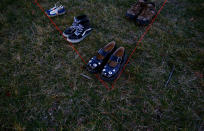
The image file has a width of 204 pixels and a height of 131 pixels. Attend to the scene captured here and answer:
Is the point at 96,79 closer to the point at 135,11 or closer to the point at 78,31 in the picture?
the point at 78,31

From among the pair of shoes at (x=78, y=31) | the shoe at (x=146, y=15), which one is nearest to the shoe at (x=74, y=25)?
the pair of shoes at (x=78, y=31)

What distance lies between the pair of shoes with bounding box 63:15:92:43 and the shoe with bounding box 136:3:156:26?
158 cm

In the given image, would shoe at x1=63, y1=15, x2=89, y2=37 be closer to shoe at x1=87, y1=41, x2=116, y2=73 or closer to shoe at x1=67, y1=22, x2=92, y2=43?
shoe at x1=67, y1=22, x2=92, y2=43

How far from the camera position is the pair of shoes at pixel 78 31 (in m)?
3.70

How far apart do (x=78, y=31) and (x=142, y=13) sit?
83.1 inches

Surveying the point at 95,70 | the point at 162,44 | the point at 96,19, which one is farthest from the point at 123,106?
the point at 96,19

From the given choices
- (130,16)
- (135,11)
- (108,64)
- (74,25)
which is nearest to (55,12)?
(74,25)

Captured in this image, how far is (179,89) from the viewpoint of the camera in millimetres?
2852

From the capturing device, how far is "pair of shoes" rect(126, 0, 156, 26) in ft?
13.5

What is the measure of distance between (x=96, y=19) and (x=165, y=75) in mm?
2788

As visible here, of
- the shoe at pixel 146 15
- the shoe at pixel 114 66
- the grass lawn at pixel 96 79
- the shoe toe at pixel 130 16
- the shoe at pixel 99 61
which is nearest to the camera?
the grass lawn at pixel 96 79

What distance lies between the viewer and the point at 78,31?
3.76 meters

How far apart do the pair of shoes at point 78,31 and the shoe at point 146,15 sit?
1.58 metres

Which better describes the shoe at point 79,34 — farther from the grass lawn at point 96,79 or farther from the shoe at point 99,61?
the shoe at point 99,61
